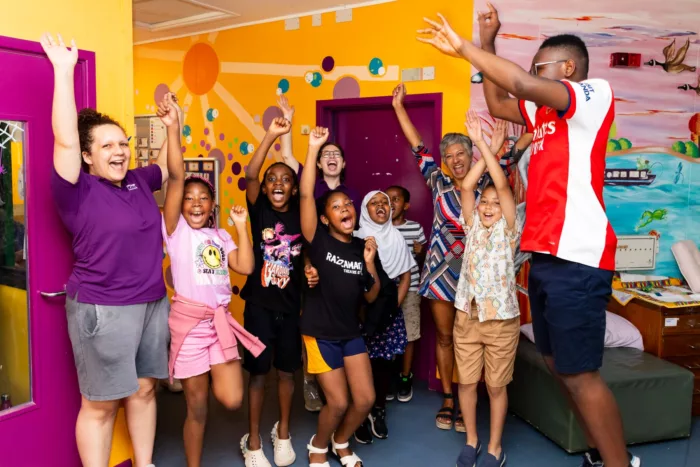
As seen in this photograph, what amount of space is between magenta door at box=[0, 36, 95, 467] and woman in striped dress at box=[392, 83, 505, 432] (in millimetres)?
1810

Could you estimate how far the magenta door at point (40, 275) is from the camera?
231 cm

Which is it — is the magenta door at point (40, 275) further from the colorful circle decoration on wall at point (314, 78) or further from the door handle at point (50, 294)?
the colorful circle decoration on wall at point (314, 78)

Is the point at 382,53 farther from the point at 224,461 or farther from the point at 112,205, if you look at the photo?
the point at 224,461

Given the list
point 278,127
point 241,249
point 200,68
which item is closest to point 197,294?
point 241,249

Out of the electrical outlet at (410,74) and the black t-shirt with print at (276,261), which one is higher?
the electrical outlet at (410,74)

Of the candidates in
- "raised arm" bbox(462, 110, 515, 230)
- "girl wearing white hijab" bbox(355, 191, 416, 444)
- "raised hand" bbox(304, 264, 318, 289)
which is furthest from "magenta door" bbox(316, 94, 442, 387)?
"raised hand" bbox(304, 264, 318, 289)

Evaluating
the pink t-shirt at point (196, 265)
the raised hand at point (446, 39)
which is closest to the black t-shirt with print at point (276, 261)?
the pink t-shirt at point (196, 265)

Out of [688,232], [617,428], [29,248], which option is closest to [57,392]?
[29,248]

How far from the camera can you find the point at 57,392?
250cm

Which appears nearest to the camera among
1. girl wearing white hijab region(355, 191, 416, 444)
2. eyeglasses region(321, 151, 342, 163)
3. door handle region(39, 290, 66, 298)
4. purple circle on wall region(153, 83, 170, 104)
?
door handle region(39, 290, 66, 298)

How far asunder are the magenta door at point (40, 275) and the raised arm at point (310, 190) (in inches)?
36.7

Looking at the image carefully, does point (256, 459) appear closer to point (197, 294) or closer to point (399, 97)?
point (197, 294)

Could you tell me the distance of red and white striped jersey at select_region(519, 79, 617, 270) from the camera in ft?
6.79

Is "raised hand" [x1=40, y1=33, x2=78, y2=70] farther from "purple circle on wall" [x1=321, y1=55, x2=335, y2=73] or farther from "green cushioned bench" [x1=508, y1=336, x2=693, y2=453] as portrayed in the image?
"green cushioned bench" [x1=508, y1=336, x2=693, y2=453]
